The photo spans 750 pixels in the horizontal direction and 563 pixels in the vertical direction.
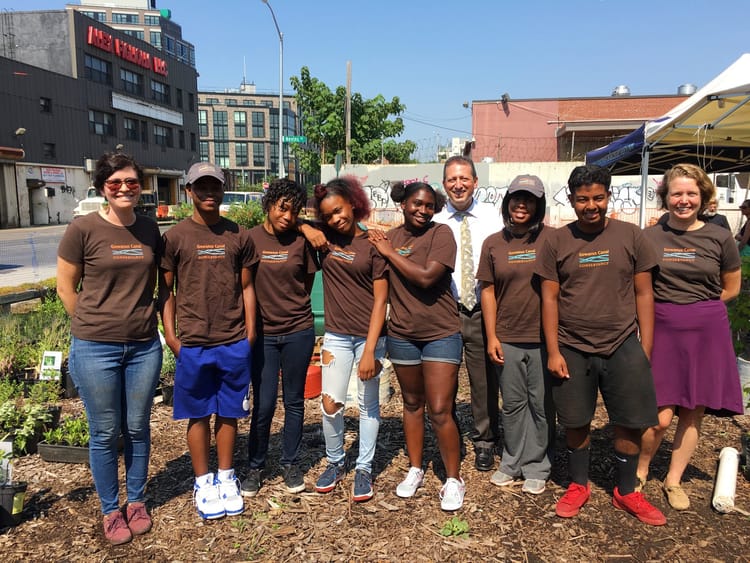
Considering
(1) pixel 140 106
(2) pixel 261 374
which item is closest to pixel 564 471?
(2) pixel 261 374

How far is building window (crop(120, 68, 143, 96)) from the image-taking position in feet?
142

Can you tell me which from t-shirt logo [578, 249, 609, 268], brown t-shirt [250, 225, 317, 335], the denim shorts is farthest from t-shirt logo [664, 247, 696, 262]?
brown t-shirt [250, 225, 317, 335]

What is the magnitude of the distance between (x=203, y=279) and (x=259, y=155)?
96854 millimetres

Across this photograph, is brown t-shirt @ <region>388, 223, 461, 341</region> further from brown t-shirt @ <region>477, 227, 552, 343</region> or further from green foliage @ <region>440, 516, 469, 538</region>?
green foliage @ <region>440, 516, 469, 538</region>

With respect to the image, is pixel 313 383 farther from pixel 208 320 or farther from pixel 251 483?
pixel 208 320

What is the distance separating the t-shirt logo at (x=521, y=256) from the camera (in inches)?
139

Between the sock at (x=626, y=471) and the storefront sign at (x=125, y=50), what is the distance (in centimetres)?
4585

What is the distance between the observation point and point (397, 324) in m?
3.52

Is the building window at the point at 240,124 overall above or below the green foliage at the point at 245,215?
above

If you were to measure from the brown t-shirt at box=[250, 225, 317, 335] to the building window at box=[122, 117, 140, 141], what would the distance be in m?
45.5

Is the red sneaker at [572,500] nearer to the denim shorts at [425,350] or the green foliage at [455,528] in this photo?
the green foliage at [455,528]

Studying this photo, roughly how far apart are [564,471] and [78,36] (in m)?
45.0

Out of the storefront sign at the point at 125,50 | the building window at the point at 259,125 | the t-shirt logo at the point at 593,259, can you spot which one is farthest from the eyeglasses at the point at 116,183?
the building window at the point at 259,125

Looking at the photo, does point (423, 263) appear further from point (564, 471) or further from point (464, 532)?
point (564, 471)
